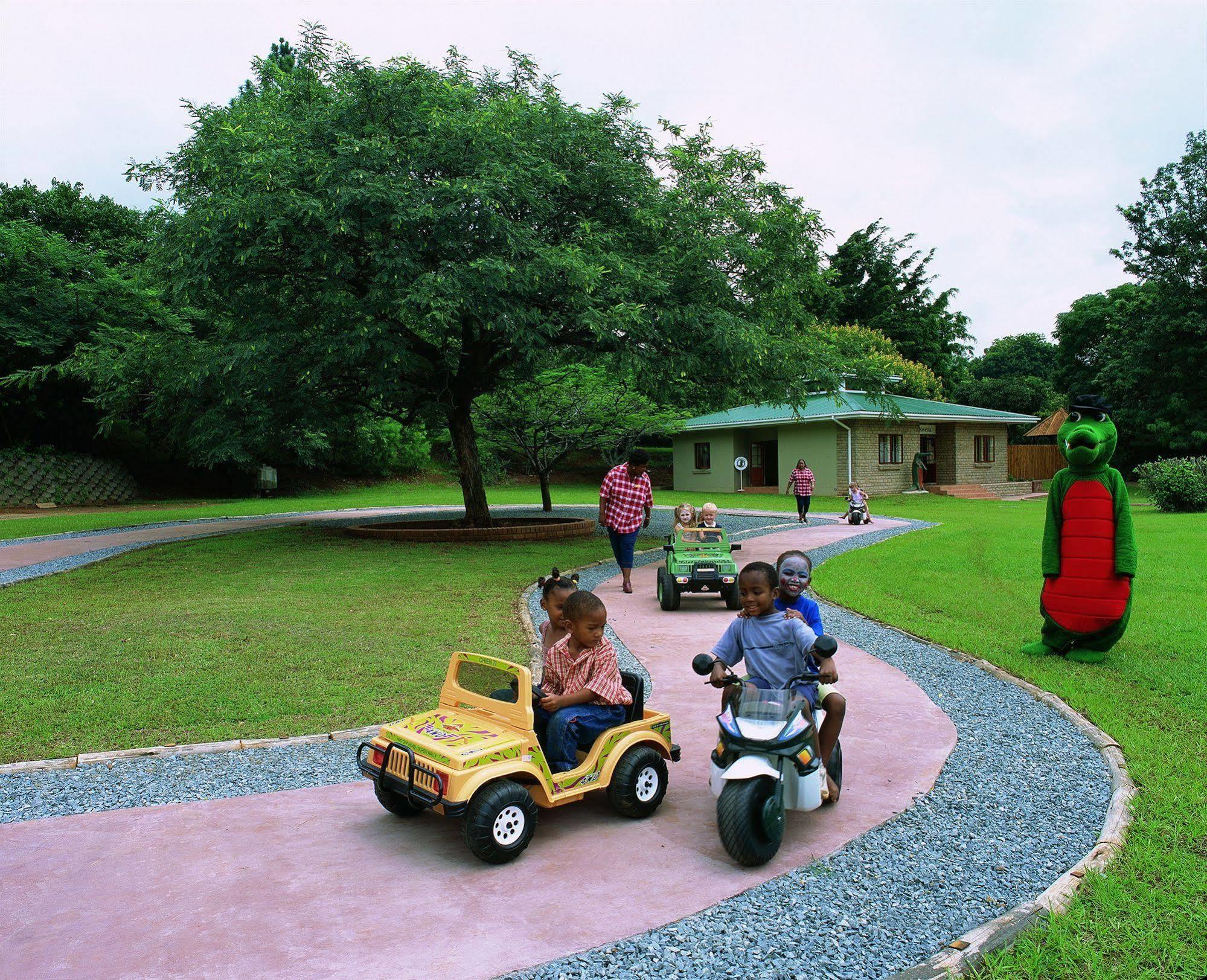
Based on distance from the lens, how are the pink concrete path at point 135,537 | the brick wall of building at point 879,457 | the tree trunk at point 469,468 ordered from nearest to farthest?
the pink concrete path at point 135,537 → the tree trunk at point 469,468 → the brick wall of building at point 879,457

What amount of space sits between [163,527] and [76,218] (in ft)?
52.7

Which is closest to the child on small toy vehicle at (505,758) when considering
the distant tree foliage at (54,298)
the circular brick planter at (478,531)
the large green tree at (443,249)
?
the large green tree at (443,249)

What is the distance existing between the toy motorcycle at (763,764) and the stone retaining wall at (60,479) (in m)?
29.6

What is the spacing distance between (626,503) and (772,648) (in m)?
6.49

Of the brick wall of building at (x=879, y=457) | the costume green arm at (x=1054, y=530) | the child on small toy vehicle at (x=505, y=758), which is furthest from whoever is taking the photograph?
the brick wall of building at (x=879, y=457)

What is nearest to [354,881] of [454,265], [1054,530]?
[1054,530]

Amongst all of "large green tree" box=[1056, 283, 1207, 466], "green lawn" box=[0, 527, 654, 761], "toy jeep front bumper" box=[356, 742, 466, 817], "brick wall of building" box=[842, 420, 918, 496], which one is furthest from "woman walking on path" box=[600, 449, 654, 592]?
"large green tree" box=[1056, 283, 1207, 466]

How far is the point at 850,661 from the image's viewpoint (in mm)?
7285

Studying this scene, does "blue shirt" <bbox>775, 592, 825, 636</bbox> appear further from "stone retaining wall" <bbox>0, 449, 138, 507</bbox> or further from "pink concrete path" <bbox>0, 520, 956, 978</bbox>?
"stone retaining wall" <bbox>0, 449, 138, 507</bbox>

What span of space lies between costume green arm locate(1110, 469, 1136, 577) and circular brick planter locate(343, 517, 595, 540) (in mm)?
11286

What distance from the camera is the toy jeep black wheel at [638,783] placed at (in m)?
4.12

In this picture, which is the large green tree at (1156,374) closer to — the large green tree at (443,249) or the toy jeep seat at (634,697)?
the large green tree at (443,249)

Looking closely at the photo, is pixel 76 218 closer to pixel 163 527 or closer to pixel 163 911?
pixel 163 527

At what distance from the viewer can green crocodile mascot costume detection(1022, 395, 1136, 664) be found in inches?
281
